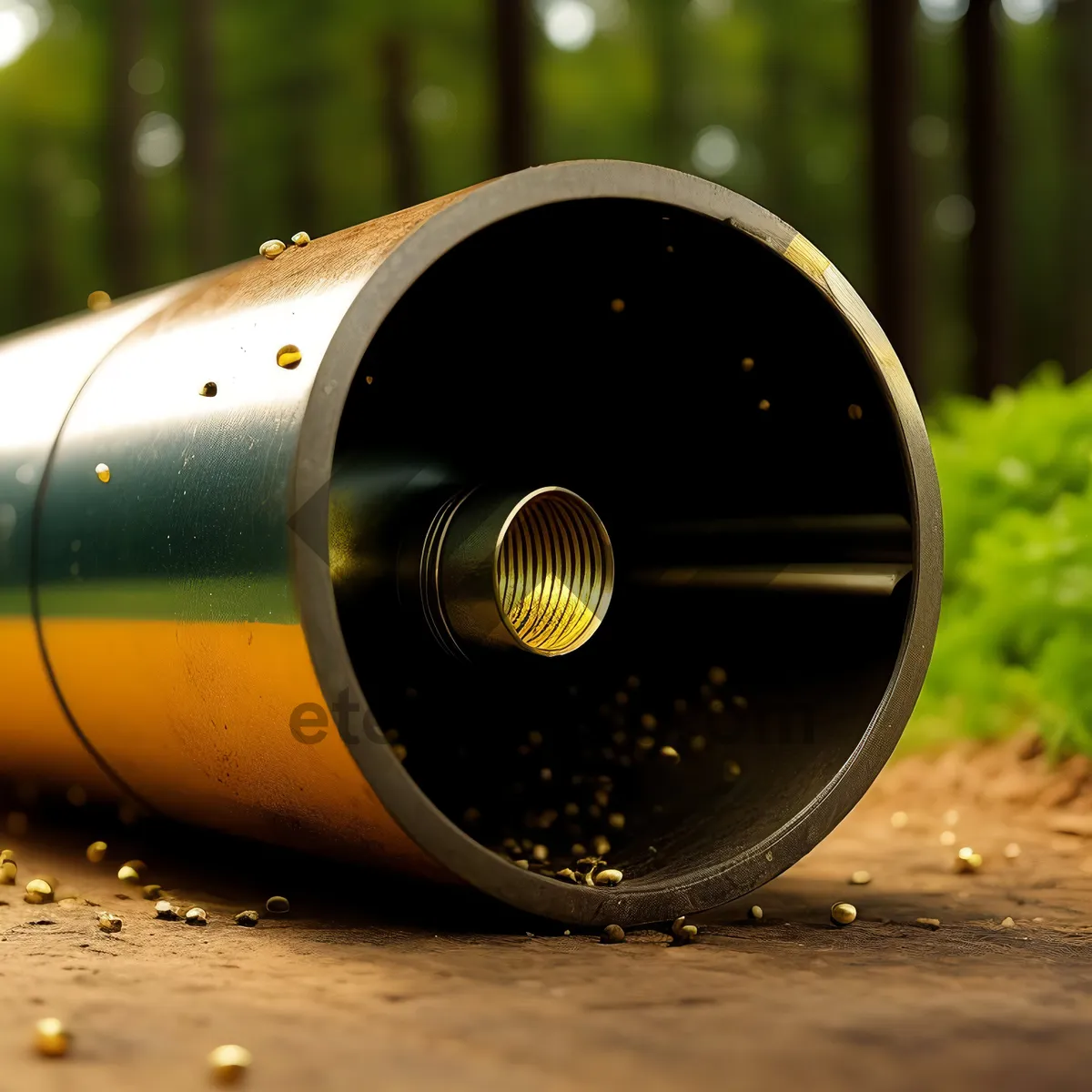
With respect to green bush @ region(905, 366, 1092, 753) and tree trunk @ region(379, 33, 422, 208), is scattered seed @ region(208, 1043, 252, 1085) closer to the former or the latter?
green bush @ region(905, 366, 1092, 753)

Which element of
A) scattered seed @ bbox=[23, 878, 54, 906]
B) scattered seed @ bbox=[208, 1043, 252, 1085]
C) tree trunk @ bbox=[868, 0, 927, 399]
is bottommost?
scattered seed @ bbox=[23, 878, 54, 906]

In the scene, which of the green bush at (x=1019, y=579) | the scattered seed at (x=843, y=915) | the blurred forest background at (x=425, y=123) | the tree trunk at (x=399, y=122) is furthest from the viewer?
the tree trunk at (x=399, y=122)

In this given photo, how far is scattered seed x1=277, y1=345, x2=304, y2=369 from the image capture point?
7.53 ft

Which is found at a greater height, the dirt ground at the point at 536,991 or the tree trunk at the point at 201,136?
the tree trunk at the point at 201,136

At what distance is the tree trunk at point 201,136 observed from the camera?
10.7 metres

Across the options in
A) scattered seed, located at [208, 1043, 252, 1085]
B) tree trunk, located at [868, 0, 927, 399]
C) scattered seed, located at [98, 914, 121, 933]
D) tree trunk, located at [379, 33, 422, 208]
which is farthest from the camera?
tree trunk, located at [379, 33, 422, 208]

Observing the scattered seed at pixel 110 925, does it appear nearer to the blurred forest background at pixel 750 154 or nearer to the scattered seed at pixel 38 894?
the scattered seed at pixel 38 894

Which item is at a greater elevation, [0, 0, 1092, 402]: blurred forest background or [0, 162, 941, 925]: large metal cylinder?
[0, 0, 1092, 402]: blurred forest background

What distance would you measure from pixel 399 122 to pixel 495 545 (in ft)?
51.1

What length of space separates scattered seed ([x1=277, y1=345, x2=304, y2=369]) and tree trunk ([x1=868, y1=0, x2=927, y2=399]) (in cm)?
697

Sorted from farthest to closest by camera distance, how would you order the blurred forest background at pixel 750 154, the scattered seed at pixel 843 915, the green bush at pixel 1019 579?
the blurred forest background at pixel 750 154
the green bush at pixel 1019 579
the scattered seed at pixel 843 915

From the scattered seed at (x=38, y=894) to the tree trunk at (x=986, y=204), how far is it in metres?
8.23

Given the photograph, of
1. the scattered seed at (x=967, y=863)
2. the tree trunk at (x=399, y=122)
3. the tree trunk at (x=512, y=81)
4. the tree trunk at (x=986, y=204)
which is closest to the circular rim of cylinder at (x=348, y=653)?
the scattered seed at (x=967, y=863)

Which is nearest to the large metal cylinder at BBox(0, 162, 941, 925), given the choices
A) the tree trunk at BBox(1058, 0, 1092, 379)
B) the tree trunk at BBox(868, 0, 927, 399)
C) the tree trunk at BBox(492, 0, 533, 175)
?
the tree trunk at BBox(868, 0, 927, 399)
